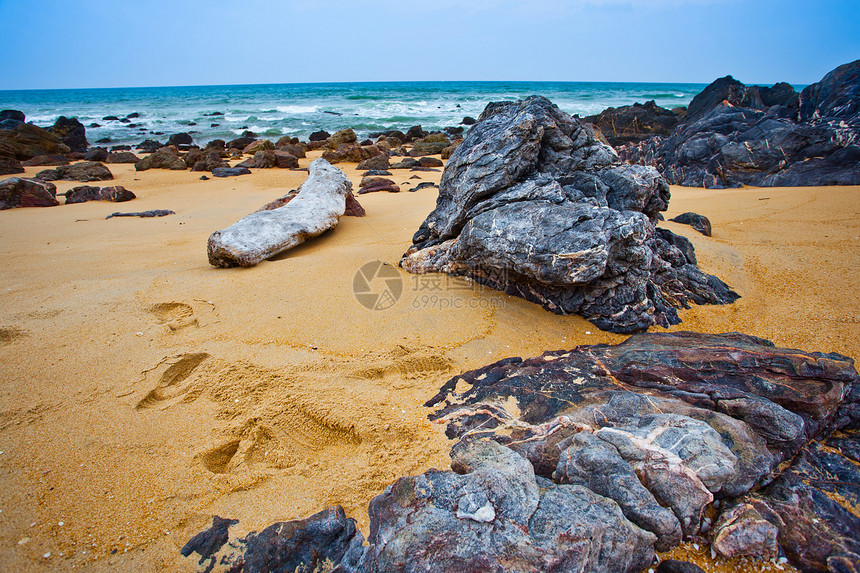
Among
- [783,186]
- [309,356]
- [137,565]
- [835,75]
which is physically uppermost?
[835,75]

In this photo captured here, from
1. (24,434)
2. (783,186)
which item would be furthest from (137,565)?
(783,186)

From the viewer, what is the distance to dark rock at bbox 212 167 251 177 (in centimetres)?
1273

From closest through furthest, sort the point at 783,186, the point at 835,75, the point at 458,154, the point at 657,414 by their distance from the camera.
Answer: the point at 657,414 < the point at 458,154 < the point at 783,186 < the point at 835,75

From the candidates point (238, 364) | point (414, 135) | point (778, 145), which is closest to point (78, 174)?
point (238, 364)

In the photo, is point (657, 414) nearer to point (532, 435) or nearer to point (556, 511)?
point (532, 435)

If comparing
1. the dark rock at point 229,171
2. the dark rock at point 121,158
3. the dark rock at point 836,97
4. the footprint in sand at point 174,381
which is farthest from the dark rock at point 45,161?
the dark rock at point 836,97

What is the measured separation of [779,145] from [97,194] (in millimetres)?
16781

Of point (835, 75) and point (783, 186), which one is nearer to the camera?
point (783, 186)

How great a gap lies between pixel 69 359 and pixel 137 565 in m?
2.05

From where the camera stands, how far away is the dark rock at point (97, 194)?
9.49m

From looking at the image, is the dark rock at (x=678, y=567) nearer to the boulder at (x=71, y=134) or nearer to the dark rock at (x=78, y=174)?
the dark rock at (x=78, y=174)

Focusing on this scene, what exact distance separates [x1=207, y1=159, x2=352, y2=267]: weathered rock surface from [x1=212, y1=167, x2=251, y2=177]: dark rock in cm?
689

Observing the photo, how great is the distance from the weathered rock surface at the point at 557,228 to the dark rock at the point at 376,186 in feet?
18.2

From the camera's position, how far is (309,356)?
3.08m
